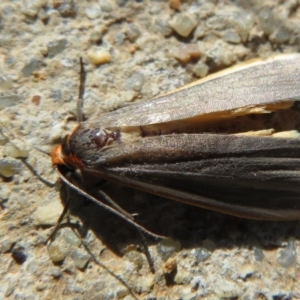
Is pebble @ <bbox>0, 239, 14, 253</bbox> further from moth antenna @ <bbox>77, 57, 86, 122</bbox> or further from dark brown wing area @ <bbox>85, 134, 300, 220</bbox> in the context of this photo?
moth antenna @ <bbox>77, 57, 86, 122</bbox>

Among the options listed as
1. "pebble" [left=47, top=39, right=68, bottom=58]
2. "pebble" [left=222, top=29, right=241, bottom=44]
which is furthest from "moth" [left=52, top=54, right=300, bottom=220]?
"pebble" [left=47, top=39, right=68, bottom=58]

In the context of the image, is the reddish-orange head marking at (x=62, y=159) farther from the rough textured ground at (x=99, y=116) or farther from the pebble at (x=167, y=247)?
the pebble at (x=167, y=247)

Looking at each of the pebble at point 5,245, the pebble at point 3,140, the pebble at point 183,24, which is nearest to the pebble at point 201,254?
the pebble at point 5,245

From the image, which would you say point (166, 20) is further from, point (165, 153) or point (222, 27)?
point (165, 153)

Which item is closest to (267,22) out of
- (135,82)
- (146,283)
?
(135,82)

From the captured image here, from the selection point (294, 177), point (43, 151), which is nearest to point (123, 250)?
point (43, 151)
